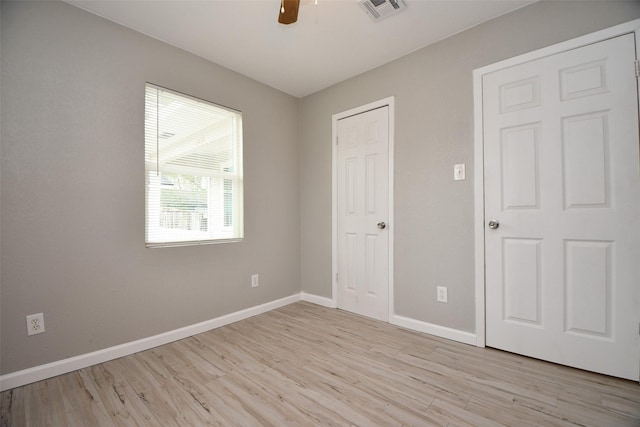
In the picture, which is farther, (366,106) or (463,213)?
(366,106)

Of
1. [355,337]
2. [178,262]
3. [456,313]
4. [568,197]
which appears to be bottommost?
[355,337]

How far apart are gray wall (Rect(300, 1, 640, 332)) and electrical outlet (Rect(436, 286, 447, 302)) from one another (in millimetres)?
37

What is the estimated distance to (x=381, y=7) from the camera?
6.79 feet

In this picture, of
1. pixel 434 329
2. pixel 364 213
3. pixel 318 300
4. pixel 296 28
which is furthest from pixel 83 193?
pixel 434 329

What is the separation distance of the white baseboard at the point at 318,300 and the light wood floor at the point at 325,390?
0.91 metres

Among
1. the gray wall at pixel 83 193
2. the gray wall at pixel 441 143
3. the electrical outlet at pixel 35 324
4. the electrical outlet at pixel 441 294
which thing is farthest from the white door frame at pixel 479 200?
the electrical outlet at pixel 35 324

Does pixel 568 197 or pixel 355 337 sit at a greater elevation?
pixel 568 197

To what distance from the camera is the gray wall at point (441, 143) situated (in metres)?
2.11

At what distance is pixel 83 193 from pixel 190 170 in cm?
80

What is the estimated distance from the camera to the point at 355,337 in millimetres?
2488

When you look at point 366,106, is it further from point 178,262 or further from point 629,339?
point 629,339

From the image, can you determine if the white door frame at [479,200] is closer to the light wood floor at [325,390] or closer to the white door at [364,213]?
the light wood floor at [325,390]

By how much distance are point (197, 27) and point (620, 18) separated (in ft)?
9.54

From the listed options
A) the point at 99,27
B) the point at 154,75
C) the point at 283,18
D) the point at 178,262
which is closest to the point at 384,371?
the point at 178,262
